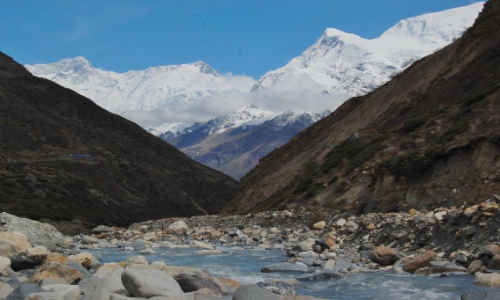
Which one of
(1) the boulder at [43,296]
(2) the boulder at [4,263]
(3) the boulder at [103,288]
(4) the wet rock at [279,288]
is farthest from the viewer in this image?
(2) the boulder at [4,263]

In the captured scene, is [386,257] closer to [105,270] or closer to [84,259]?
[105,270]

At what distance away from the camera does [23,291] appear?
10.6 meters

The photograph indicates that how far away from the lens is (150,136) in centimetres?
18738

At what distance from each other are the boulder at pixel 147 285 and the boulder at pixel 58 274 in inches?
104

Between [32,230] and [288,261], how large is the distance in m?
13.7

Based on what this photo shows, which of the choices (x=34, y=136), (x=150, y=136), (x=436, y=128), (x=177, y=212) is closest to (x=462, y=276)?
(x=436, y=128)

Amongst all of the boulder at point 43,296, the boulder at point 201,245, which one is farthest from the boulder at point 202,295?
the boulder at point 201,245

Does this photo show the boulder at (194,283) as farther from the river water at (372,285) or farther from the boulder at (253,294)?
the river water at (372,285)

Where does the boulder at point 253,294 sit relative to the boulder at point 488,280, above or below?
below

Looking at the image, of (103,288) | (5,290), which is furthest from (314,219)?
(5,290)

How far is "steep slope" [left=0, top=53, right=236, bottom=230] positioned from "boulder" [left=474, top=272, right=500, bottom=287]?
5725 centimetres

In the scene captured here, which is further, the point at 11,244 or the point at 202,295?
the point at 11,244

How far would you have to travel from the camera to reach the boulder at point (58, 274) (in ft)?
42.0

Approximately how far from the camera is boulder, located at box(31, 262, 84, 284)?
12.8 metres
